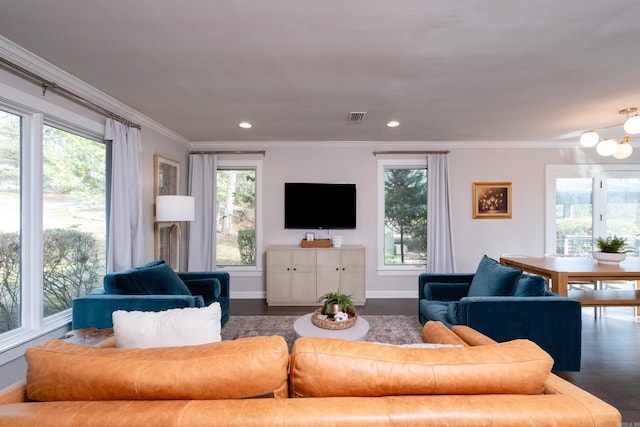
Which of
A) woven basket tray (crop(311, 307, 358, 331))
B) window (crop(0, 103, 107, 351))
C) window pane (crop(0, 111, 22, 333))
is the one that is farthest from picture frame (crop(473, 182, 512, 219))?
window pane (crop(0, 111, 22, 333))

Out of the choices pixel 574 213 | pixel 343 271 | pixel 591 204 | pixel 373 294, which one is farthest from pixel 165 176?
pixel 591 204

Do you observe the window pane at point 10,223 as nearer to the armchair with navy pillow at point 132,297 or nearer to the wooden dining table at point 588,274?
the armchair with navy pillow at point 132,297

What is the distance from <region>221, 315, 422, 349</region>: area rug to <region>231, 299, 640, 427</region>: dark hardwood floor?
0.21 m

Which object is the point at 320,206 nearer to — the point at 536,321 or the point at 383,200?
the point at 383,200

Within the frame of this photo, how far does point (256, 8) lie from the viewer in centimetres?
157

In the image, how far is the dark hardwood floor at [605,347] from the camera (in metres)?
2.16

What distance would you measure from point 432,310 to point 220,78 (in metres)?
2.82

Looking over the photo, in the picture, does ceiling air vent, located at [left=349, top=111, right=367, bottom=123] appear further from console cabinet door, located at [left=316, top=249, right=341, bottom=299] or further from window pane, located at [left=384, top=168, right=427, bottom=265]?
console cabinet door, located at [left=316, top=249, right=341, bottom=299]

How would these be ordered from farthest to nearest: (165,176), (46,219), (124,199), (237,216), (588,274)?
(237,216) < (165,176) < (124,199) < (588,274) < (46,219)

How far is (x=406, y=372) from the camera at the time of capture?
3.14 ft

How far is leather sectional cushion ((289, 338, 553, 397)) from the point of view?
3.12ft

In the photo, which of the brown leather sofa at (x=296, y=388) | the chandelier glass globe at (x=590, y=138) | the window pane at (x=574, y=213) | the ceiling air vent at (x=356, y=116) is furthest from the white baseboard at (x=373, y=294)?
the brown leather sofa at (x=296, y=388)

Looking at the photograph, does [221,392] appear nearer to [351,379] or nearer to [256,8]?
[351,379]

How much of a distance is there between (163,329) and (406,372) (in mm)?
1004
